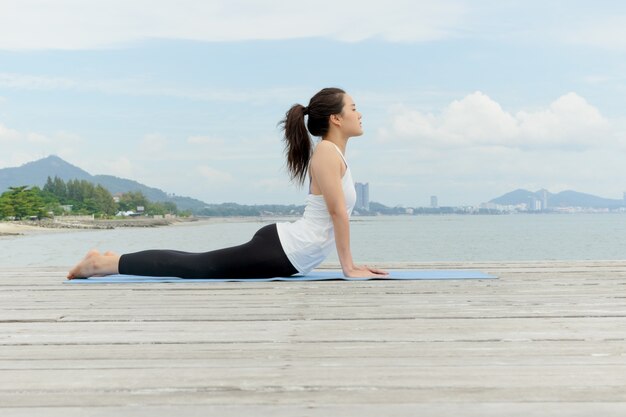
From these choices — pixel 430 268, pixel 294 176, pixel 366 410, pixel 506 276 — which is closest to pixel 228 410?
pixel 366 410

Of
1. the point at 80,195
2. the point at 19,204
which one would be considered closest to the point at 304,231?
the point at 19,204

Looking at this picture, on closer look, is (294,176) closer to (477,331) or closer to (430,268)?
(430,268)

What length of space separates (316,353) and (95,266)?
2858 mm

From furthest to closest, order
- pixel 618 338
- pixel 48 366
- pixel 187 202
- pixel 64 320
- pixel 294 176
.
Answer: pixel 187 202 → pixel 294 176 → pixel 64 320 → pixel 618 338 → pixel 48 366

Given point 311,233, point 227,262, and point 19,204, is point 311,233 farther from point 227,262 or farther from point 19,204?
point 19,204

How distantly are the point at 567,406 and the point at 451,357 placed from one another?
1.67ft

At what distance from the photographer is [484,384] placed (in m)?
1.85

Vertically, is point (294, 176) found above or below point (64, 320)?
above

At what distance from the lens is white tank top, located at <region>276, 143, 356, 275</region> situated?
179 inches

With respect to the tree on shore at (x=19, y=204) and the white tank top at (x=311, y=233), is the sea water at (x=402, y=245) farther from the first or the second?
the white tank top at (x=311, y=233)

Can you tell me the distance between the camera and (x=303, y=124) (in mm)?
4664

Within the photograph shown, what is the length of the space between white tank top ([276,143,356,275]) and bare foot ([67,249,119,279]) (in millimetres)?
1082

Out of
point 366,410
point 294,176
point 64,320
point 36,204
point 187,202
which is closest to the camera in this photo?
point 366,410

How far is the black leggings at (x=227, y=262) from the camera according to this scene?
4551 mm
